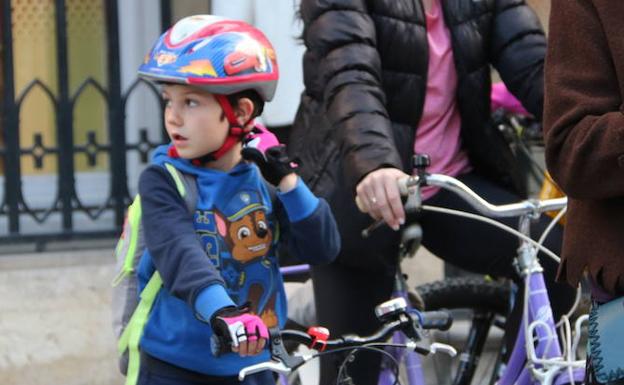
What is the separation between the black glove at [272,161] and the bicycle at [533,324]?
0.43 metres

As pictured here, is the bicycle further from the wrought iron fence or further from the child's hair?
the wrought iron fence

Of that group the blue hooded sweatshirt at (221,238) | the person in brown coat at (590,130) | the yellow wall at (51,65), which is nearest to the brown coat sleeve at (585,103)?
the person in brown coat at (590,130)

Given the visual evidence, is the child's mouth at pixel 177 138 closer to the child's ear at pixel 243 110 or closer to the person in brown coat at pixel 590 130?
the child's ear at pixel 243 110

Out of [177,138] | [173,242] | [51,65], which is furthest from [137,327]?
[51,65]

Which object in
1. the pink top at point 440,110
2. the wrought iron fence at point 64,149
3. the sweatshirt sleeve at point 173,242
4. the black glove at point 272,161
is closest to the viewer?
the sweatshirt sleeve at point 173,242

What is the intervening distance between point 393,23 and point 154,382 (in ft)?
4.18

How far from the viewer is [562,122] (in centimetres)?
301

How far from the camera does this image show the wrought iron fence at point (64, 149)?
654 cm

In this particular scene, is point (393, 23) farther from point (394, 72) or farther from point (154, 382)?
point (154, 382)

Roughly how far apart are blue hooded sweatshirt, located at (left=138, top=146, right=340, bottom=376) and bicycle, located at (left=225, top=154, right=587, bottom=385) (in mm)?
314

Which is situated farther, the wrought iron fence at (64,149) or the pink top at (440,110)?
the wrought iron fence at (64,149)

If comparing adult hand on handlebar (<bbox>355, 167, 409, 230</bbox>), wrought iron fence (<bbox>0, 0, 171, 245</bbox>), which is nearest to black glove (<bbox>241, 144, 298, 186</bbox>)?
adult hand on handlebar (<bbox>355, 167, 409, 230</bbox>)

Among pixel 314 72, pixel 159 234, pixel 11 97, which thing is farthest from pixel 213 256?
pixel 11 97

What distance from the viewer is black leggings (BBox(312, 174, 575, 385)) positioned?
15.1 feet
